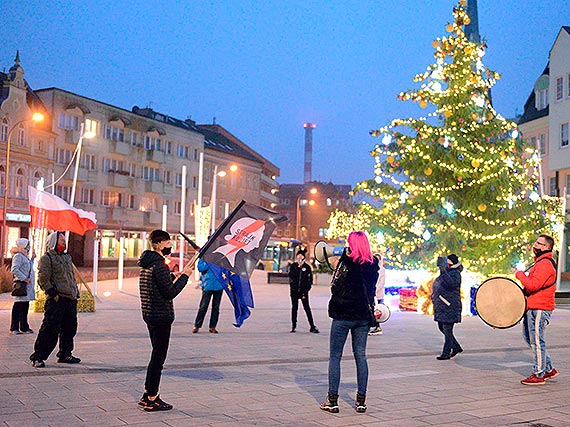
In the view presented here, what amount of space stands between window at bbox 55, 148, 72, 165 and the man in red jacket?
185ft

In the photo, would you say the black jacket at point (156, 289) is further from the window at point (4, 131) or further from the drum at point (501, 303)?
the window at point (4, 131)

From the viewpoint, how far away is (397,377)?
Result: 1087cm

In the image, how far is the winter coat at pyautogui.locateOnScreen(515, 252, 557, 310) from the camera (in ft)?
34.2

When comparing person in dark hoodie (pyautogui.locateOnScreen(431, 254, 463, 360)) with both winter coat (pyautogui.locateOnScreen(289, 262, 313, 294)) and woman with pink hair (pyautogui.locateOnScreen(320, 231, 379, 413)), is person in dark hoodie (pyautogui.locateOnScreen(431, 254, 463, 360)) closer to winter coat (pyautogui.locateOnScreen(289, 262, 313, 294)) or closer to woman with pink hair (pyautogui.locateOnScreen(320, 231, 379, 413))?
winter coat (pyautogui.locateOnScreen(289, 262, 313, 294))

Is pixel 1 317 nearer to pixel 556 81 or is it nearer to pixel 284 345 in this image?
pixel 284 345

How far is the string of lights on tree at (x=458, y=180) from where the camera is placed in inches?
890

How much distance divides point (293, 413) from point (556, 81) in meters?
43.5

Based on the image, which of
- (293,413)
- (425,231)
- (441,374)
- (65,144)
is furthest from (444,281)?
(65,144)

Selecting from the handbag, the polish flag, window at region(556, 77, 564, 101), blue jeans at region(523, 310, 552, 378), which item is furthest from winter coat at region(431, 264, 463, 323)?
window at region(556, 77, 564, 101)

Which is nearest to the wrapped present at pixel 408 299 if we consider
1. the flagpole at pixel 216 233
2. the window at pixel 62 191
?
the flagpole at pixel 216 233

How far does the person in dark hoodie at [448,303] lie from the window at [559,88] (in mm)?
36644

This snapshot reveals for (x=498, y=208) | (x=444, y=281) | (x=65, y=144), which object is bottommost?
(x=444, y=281)

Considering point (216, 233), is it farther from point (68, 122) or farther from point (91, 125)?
point (91, 125)

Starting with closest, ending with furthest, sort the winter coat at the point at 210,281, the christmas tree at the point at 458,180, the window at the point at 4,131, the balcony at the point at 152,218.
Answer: the winter coat at the point at 210,281, the christmas tree at the point at 458,180, the window at the point at 4,131, the balcony at the point at 152,218
